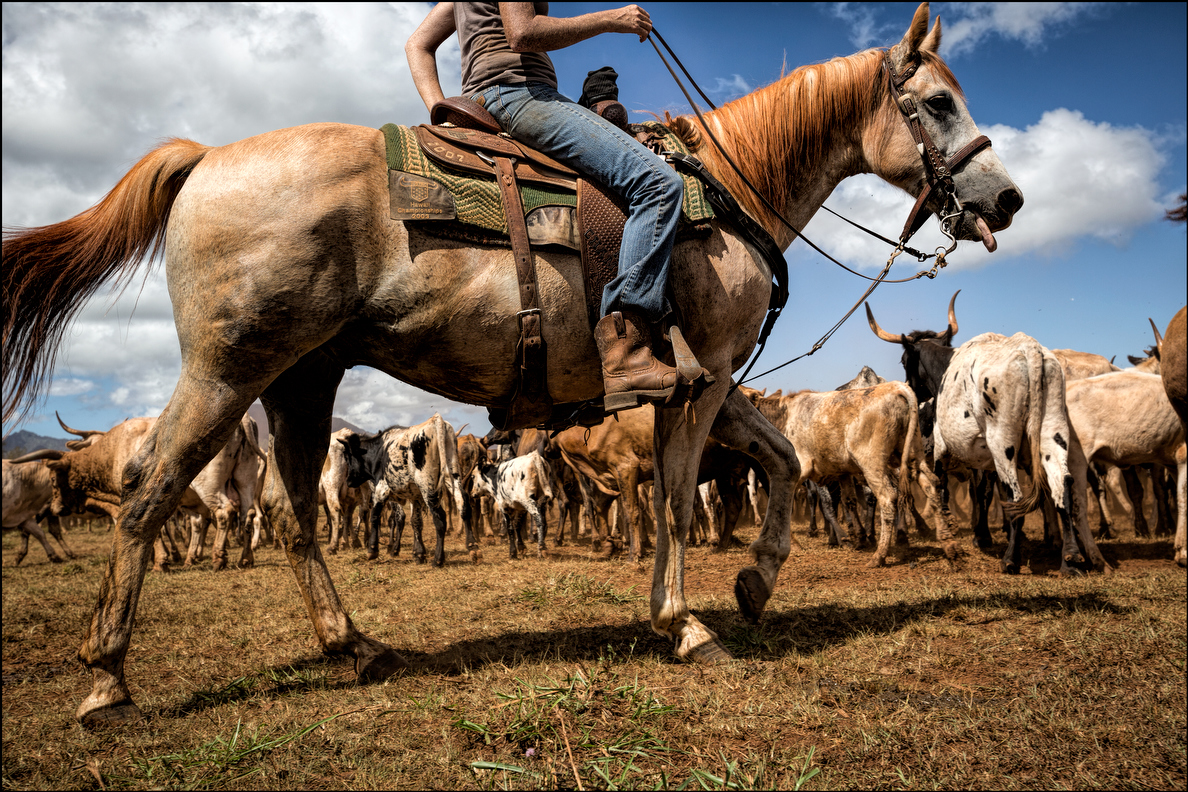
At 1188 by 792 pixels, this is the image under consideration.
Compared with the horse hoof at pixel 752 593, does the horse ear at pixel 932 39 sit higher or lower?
higher

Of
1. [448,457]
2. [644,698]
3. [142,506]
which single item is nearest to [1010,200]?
[644,698]

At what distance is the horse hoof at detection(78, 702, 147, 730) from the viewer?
3.12m

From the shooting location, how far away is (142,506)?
10.7 ft

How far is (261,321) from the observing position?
10.7 feet

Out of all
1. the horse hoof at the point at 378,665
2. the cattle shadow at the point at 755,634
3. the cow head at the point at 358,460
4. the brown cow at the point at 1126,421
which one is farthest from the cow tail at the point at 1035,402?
the cow head at the point at 358,460

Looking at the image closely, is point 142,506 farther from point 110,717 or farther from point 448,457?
point 448,457

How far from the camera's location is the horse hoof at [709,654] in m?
3.76

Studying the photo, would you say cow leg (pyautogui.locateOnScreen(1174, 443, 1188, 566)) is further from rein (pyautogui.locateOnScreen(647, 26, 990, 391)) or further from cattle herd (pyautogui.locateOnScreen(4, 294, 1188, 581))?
rein (pyautogui.locateOnScreen(647, 26, 990, 391))

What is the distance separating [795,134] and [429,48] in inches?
98.0

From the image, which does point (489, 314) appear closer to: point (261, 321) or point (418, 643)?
point (261, 321)

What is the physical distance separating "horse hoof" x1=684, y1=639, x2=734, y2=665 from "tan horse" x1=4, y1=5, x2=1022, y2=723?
12mm

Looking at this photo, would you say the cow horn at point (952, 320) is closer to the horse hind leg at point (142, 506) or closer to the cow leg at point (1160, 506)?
the cow leg at point (1160, 506)

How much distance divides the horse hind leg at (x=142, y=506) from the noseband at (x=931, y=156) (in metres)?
4.30

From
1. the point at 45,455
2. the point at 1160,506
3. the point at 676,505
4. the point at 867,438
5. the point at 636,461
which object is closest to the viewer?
the point at 676,505
